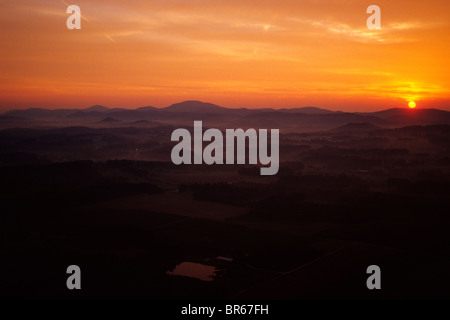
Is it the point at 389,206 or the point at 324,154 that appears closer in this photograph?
the point at 389,206

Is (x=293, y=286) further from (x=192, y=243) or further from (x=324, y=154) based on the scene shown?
(x=324, y=154)

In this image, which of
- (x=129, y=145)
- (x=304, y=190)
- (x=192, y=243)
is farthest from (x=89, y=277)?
(x=129, y=145)

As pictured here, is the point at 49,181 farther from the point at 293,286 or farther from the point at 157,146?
the point at 157,146

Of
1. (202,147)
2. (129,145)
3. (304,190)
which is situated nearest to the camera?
(304,190)

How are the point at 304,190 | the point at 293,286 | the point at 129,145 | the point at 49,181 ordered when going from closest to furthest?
the point at 293,286 < the point at 304,190 < the point at 49,181 < the point at 129,145

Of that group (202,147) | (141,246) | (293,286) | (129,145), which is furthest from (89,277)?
(129,145)
